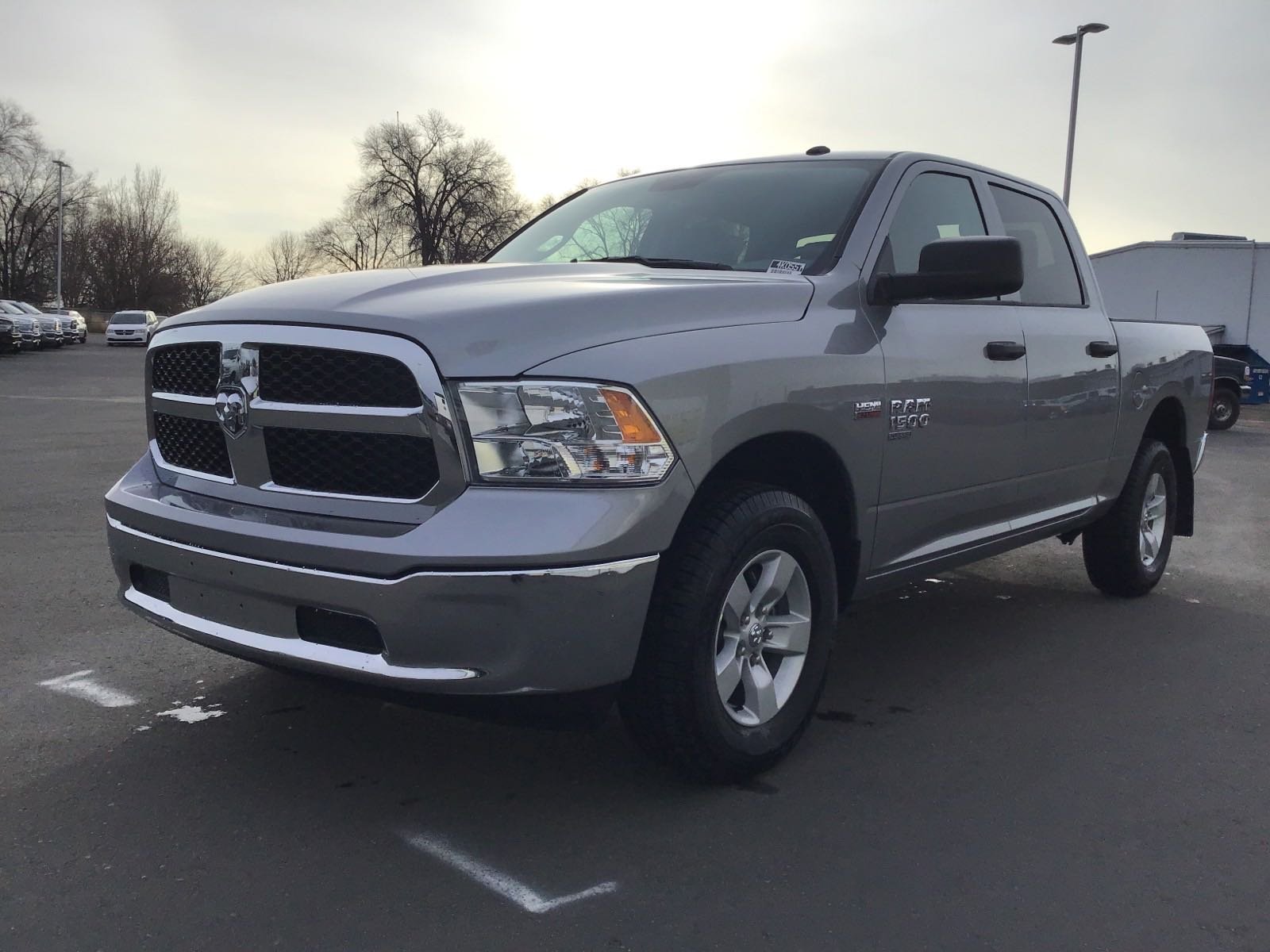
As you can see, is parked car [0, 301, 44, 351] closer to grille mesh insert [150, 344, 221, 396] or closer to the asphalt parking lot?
the asphalt parking lot

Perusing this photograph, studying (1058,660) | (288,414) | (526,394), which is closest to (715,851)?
(526,394)

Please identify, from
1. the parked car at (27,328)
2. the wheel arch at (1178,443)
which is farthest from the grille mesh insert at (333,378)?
the parked car at (27,328)

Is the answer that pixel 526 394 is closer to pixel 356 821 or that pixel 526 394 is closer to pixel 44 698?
pixel 356 821

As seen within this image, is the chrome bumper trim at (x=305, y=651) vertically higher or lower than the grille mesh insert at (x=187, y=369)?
lower

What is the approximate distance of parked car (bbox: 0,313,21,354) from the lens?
99.5 feet

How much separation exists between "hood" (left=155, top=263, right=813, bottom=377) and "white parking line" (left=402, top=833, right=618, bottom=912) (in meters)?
1.15

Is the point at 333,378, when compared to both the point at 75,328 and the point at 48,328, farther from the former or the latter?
the point at 75,328

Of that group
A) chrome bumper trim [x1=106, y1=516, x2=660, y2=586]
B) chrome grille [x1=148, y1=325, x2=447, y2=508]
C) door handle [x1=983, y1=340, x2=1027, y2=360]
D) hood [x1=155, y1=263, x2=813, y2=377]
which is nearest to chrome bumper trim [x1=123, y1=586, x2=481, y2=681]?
chrome bumper trim [x1=106, y1=516, x2=660, y2=586]

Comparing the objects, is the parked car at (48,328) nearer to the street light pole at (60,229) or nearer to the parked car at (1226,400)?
the street light pole at (60,229)

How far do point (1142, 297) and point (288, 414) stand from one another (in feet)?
70.4

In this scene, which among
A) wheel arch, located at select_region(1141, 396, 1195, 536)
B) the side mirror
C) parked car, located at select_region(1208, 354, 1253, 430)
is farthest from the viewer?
parked car, located at select_region(1208, 354, 1253, 430)

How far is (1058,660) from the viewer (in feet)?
15.3

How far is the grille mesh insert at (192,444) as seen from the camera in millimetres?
3096

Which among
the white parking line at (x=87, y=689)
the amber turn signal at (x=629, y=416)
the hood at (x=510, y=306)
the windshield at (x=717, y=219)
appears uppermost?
the windshield at (x=717, y=219)
